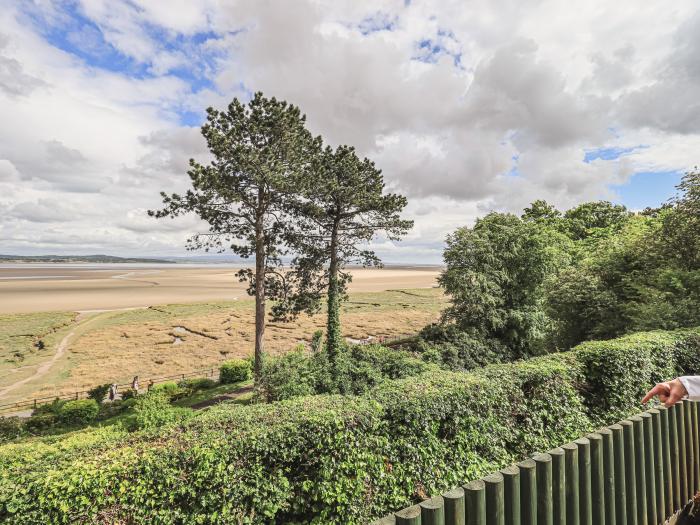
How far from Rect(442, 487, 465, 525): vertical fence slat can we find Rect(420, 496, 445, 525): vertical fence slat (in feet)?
0.21

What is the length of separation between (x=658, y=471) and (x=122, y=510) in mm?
6762

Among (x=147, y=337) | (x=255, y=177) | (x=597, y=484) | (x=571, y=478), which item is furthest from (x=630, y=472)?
(x=147, y=337)

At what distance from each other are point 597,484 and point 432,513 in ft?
6.38

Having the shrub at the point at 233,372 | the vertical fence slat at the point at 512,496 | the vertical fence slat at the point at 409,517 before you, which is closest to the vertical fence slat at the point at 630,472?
the vertical fence slat at the point at 512,496

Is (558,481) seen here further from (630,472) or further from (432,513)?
(432,513)

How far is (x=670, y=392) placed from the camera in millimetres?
3363

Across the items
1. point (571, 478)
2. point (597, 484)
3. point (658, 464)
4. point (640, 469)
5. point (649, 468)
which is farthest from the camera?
point (658, 464)

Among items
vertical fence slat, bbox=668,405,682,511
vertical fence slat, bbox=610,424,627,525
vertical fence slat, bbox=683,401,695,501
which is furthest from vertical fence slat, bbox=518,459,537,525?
vertical fence slat, bbox=683,401,695,501

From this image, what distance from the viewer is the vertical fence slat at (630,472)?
11.1 ft

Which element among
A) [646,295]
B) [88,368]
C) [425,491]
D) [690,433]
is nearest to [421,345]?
[646,295]

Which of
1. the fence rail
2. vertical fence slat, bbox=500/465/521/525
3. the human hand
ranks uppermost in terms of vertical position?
the human hand

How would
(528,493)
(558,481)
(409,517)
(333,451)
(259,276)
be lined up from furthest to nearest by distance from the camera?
(259,276) < (333,451) < (558,481) < (528,493) < (409,517)

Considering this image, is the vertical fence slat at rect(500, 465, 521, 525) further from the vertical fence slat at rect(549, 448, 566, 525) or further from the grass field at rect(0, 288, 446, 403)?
the grass field at rect(0, 288, 446, 403)

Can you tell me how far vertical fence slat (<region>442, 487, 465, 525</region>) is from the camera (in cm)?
229
